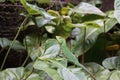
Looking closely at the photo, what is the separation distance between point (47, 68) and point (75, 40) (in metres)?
0.39

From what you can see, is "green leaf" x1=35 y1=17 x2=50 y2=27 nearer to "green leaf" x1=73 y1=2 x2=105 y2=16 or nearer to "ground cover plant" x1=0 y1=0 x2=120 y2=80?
"ground cover plant" x1=0 y1=0 x2=120 y2=80

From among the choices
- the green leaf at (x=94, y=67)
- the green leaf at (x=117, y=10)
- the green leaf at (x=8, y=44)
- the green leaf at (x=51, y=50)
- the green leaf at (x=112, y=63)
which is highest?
the green leaf at (x=117, y=10)

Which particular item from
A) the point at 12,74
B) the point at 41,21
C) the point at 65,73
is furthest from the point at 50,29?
the point at 65,73

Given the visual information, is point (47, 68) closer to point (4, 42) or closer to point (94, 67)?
point (94, 67)

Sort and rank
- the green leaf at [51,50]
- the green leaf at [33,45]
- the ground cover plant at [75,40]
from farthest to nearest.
Answer: 1. the green leaf at [33,45]
2. the ground cover plant at [75,40]
3. the green leaf at [51,50]

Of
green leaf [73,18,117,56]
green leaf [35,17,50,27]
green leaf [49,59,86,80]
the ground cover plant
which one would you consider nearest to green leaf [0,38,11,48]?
the ground cover plant

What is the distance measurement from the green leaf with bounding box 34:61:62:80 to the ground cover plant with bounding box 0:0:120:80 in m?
0.06

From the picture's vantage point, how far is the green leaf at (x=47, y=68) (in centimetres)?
81

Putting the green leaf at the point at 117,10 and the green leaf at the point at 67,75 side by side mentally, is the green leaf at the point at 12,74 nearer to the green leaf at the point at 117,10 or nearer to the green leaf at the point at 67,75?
the green leaf at the point at 67,75

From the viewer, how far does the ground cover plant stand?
0.99 metres

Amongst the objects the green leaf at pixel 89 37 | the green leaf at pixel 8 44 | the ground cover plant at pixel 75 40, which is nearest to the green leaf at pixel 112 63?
the ground cover plant at pixel 75 40

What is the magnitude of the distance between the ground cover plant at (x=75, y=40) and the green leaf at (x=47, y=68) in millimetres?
55

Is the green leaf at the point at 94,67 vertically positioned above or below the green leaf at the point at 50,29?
below

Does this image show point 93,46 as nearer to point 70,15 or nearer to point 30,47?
point 70,15
